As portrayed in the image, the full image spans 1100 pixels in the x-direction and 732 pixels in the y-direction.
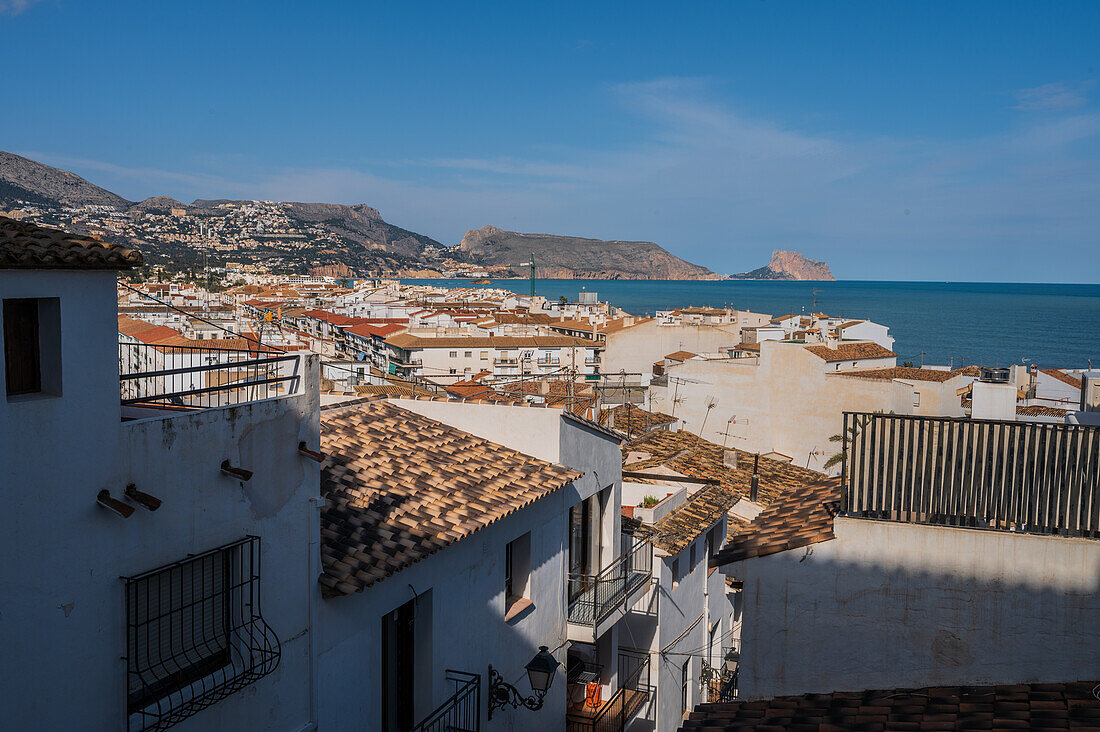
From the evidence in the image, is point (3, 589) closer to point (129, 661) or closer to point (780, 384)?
point (129, 661)

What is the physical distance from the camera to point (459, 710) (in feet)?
31.4

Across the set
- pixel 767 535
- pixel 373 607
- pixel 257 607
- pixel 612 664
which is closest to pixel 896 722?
pixel 767 535

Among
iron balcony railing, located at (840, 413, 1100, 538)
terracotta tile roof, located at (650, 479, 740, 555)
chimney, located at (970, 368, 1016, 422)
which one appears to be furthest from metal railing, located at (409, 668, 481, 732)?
chimney, located at (970, 368, 1016, 422)

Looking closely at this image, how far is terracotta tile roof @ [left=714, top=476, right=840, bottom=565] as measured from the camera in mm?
9234

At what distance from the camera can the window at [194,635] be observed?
5613 mm

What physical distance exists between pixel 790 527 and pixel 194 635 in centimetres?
640

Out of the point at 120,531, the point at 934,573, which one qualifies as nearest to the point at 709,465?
the point at 934,573

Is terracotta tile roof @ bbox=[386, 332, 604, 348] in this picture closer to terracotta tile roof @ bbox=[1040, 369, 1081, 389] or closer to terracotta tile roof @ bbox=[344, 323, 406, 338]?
terracotta tile roof @ bbox=[344, 323, 406, 338]

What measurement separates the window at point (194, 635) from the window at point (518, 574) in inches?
189

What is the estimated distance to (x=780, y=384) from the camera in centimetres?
3962

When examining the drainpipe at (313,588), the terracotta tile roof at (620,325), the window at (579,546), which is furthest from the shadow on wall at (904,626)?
the terracotta tile roof at (620,325)

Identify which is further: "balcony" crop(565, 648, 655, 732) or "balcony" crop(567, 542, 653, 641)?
"balcony" crop(565, 648, 655, 732)

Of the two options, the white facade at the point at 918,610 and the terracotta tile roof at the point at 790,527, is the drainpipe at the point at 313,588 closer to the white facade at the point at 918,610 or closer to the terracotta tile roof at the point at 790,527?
the terracotta tile roof at the point at 790,527

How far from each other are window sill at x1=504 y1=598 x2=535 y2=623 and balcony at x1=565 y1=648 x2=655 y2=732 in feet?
10.6
